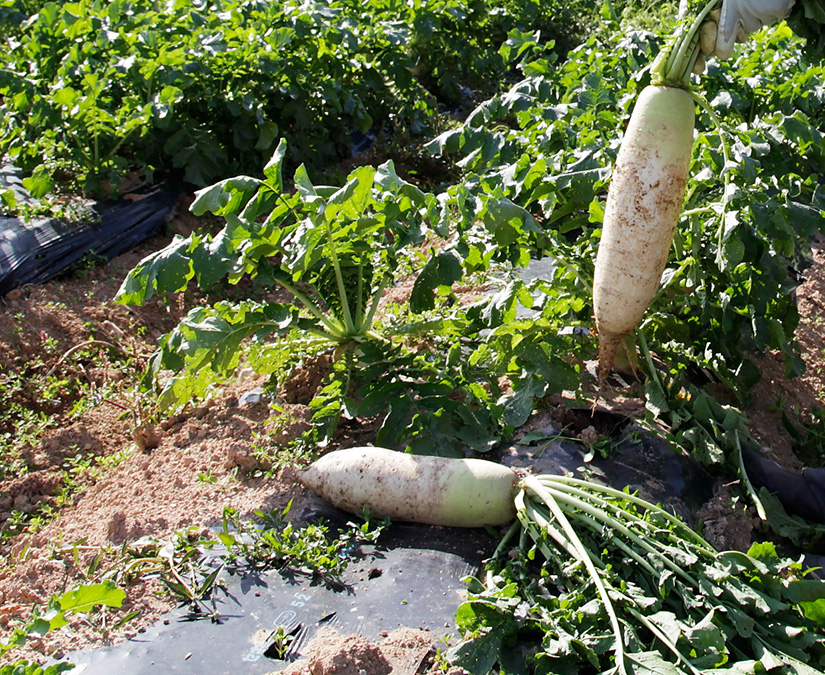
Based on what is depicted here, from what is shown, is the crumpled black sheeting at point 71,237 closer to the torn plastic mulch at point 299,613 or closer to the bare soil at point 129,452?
the bare soil at point 129,452

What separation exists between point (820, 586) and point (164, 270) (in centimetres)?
224

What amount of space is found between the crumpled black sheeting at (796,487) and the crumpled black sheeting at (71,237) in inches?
146

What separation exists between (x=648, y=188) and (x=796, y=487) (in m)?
1.15

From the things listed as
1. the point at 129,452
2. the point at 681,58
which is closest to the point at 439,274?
the point at 681,58

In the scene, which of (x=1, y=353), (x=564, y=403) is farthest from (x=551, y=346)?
(x=1, y=353)

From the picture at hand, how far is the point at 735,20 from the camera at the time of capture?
2555 mm

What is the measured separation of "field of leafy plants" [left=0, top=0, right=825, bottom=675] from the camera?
7.05 ft

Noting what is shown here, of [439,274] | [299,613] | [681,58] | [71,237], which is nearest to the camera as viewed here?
[299,613]

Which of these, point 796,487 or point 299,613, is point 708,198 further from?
point 299,613

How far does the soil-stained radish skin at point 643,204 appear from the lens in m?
2.69

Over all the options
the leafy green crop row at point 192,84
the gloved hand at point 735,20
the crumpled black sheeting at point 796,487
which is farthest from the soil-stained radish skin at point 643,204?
the leafy green crop row at point 192,84

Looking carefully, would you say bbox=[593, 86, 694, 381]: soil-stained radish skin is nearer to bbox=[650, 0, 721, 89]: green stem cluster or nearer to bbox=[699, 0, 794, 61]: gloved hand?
bbox=[650, 0, 721, 89]: green stem cluster

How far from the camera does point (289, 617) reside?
88.7 inches

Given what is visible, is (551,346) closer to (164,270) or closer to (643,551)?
(643,551)
